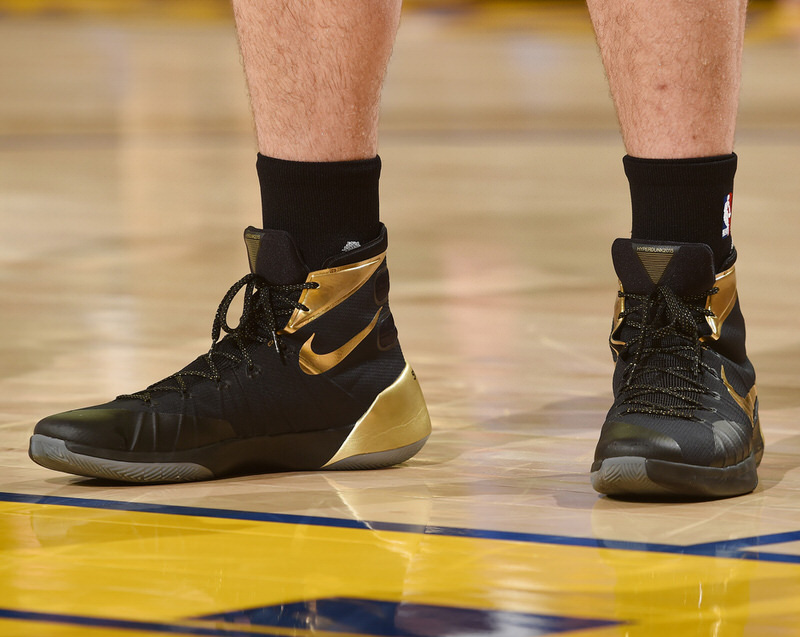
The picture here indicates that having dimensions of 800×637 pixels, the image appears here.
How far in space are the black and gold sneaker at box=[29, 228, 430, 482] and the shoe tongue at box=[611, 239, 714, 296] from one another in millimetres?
220

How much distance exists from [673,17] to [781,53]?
10.6 m

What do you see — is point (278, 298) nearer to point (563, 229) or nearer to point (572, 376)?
point (572, 376)

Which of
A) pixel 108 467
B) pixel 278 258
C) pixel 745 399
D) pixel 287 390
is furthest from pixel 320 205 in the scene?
pixel 745 399

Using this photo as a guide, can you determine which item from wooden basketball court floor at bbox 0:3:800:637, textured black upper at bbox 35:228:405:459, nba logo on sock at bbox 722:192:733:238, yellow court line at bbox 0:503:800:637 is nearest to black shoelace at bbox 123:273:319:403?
textured black upper at bbox 35:228:405:459

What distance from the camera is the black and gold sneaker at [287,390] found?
1142mm

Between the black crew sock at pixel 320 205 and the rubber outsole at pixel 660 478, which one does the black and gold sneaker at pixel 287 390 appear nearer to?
the black crew sock at pixel 320 205

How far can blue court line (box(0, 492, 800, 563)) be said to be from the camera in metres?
0.92

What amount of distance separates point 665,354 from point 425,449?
251 millimetres

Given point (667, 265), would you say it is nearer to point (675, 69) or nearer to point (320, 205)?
point (675, 69)

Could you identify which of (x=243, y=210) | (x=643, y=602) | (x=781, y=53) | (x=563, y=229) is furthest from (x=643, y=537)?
(x=781, y=53)

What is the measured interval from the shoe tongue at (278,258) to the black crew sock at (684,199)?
28cm

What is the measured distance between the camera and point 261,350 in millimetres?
1190

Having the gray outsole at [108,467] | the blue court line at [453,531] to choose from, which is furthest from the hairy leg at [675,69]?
the gray outsole at [108,467]

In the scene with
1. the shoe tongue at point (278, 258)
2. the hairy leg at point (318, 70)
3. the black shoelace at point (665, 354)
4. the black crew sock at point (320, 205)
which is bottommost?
the black shoelace at point (665, 354)
